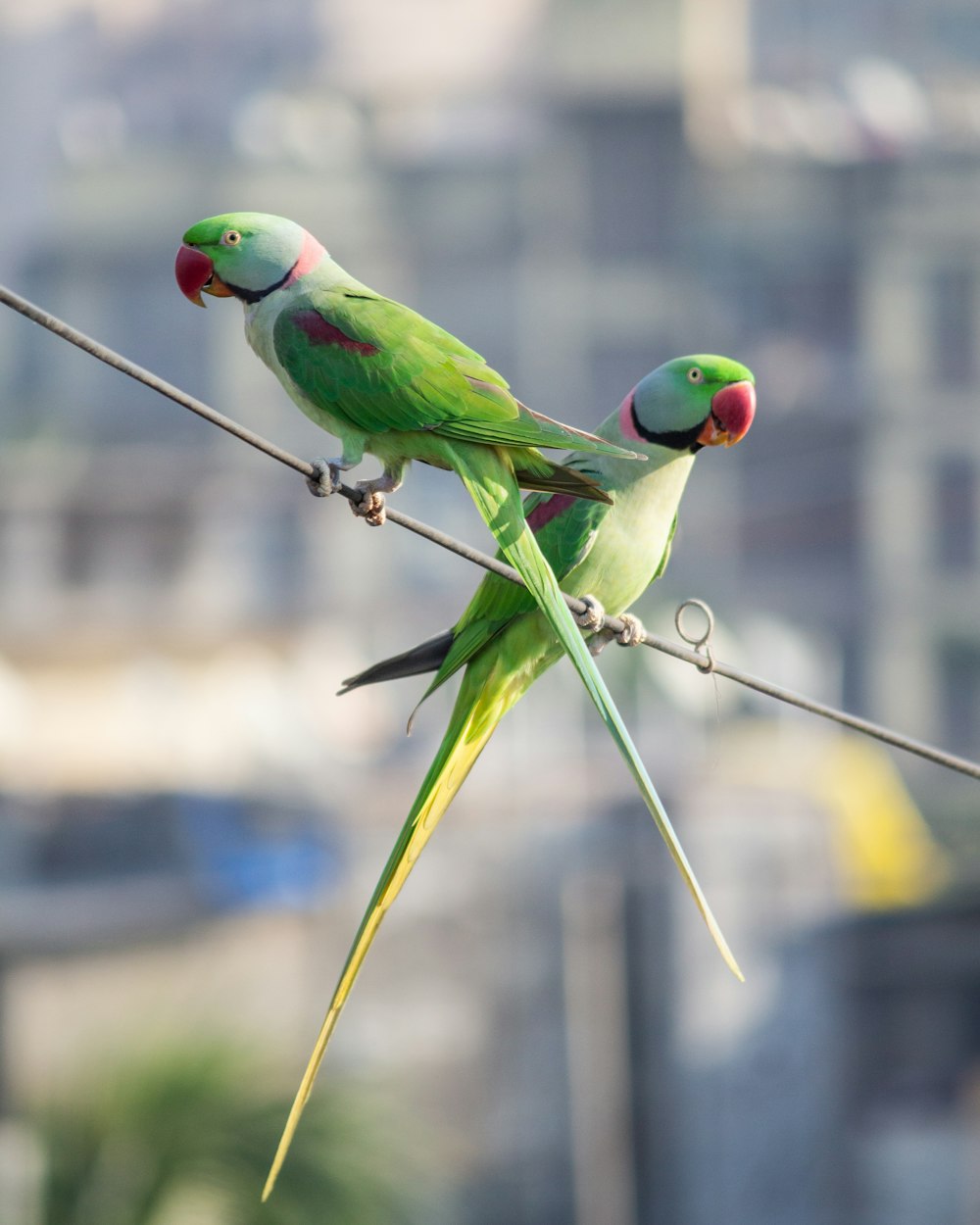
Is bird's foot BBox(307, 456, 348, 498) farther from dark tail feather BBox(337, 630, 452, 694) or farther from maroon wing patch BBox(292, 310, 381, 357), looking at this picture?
dark tail feather BBox(337, 630, 452, 694)

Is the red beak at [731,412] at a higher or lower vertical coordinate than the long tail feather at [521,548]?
higher

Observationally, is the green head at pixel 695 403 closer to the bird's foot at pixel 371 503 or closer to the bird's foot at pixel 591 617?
the bird's foot at pixel 591 617

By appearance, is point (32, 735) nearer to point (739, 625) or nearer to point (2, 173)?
A: point (739, 625)

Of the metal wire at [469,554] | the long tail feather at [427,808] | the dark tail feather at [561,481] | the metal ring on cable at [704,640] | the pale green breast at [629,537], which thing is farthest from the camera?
the pale green breast at [629,537]

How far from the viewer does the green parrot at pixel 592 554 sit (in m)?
3.47

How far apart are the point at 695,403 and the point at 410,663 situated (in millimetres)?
762

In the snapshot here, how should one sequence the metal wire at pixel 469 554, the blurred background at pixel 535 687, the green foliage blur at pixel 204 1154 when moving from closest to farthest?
the metal wire at pixel 469 554, the green foliage blur at pixel 204 1154, the blurred background at pixel 535 687

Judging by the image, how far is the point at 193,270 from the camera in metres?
3.25

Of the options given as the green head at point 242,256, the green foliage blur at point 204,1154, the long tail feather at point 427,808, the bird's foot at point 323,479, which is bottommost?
the long tail feather at point 427,808

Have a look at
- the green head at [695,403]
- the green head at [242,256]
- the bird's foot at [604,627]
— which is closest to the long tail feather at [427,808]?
the bird's foot at [604,627]

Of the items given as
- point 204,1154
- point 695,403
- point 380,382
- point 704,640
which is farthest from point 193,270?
point 204,1154

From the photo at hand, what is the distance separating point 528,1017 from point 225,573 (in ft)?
61.6

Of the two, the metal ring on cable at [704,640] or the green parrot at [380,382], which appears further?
the metal ring on cable at [704,640]

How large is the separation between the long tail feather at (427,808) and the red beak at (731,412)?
66 centimetres
